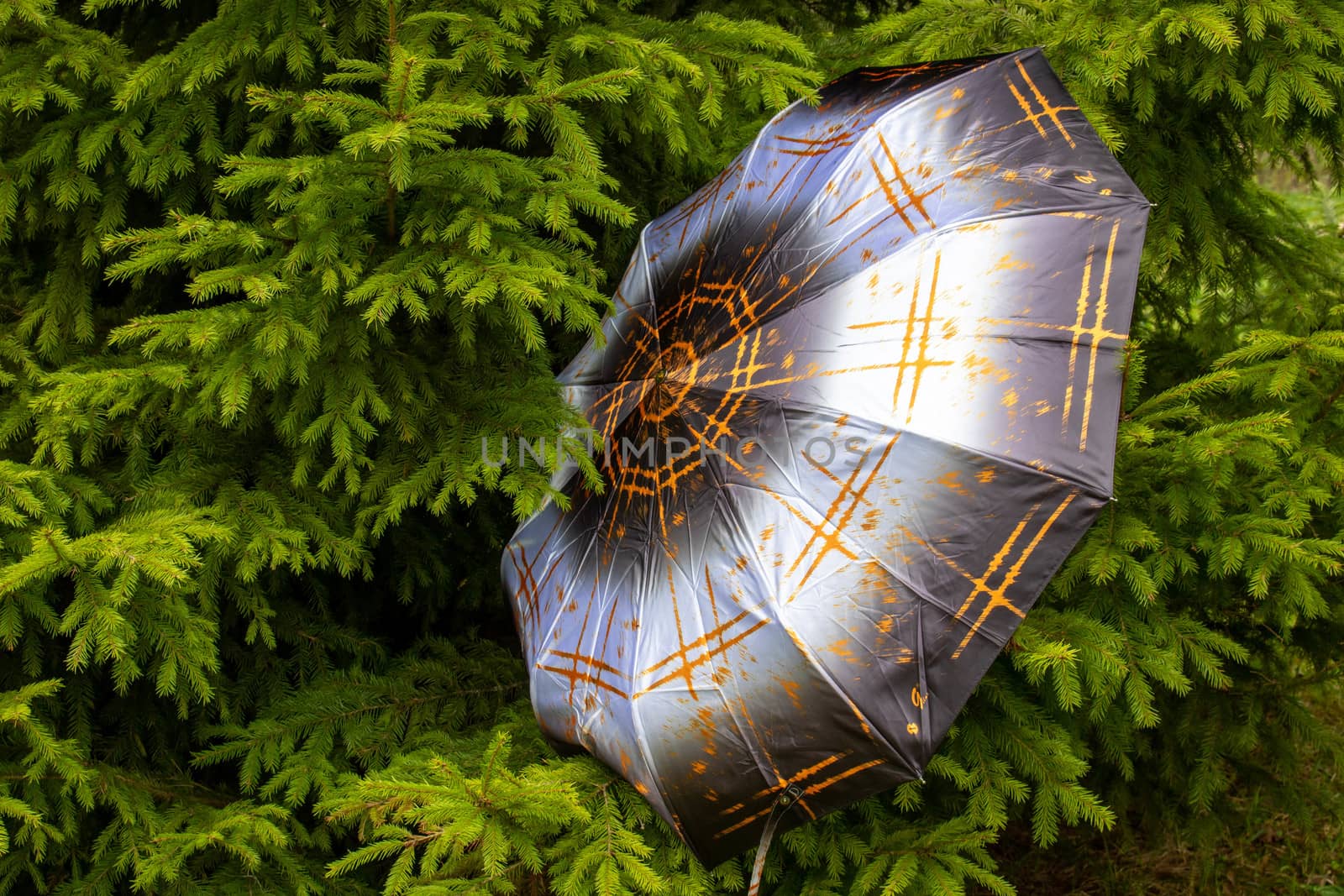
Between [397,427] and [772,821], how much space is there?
1358mm

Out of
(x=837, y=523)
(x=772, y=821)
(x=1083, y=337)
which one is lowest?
(x=772, y=821)

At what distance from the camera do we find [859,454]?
180 cm

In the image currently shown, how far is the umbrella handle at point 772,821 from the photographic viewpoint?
6.17 feet

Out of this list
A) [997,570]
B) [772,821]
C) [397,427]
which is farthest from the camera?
[397,427]

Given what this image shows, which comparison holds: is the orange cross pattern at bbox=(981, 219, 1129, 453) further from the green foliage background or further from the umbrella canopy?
the green foliage background

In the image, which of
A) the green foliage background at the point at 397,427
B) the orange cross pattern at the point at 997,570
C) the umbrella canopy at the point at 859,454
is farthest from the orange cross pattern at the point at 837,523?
the green foliage background at the point at 397,427

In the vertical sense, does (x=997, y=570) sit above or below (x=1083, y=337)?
below

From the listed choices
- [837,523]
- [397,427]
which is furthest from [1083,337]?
[397,427]

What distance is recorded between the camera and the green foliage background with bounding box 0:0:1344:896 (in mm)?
2158

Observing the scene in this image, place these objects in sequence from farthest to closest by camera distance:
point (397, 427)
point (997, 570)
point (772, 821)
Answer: point (397, 427)
point (772, 821)
point (997, 570)

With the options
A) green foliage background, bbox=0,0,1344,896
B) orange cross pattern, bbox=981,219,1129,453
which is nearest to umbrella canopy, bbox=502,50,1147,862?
orange cross pattern, bbox=981,219,1129,453

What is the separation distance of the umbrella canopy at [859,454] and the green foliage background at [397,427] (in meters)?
0.29

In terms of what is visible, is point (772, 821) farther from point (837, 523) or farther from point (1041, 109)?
point (1041, 109)

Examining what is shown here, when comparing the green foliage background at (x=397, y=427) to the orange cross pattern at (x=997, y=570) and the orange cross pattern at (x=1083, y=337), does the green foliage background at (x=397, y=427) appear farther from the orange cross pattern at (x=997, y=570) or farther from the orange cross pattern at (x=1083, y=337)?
the orange cross pattern at (x=1083, y=337)
